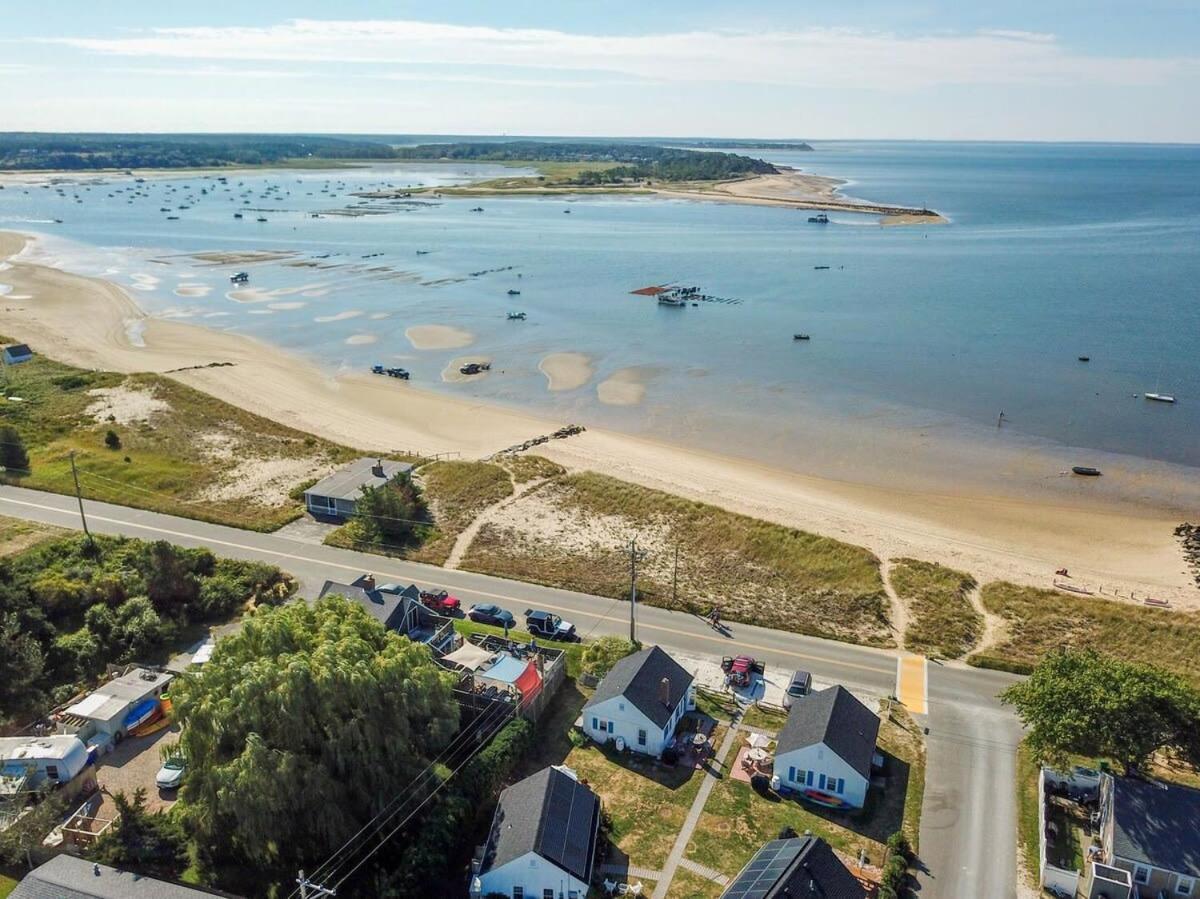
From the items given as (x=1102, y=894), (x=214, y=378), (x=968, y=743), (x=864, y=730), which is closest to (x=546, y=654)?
(x=864, y=730)

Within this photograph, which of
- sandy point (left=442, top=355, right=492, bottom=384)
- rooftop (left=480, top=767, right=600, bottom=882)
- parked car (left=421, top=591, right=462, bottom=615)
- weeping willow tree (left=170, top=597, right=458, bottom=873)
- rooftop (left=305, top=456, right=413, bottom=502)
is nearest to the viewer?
weeping willow tree (left=170, top=597, right=458, bottom=873)

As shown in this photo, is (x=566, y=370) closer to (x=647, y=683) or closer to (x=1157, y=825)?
(x=647, y=683)

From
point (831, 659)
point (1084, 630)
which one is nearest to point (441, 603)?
point (831, 659)

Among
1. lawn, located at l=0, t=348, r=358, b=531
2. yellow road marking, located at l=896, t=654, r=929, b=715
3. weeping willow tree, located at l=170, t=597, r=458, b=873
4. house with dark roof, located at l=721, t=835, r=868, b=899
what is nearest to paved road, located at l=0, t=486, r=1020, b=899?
yellow road marking, located at l=896, t=654, r=929, b=715

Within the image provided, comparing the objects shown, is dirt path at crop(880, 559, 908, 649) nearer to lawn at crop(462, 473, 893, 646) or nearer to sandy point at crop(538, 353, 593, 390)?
lawn at crop(462, 473, 893, 646)

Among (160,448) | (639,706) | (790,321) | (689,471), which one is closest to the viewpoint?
(639,706)

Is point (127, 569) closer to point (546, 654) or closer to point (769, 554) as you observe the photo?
point (546, 654)
